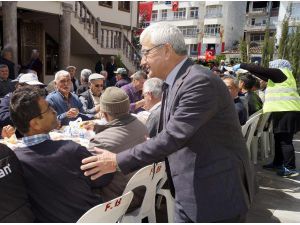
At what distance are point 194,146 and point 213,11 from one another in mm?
49582

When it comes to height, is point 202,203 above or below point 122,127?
below

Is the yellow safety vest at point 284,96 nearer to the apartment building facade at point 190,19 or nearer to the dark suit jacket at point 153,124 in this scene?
the dark suit jacket at point 153,124

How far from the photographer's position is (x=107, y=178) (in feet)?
7.93

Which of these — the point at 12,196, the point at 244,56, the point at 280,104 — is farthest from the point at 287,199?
the point at 244,56

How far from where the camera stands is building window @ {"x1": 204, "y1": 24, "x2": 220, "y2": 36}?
155 feet

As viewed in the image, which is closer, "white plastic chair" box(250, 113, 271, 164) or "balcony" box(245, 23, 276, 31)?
"white plastic chair" box(250, 113, 271, 164)

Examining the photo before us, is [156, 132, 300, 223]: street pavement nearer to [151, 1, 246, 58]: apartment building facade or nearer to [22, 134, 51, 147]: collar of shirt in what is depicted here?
[22, 134, 51, 147]: collar of shirt

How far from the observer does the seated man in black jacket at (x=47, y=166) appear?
1913 mm

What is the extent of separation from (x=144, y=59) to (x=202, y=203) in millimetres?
851

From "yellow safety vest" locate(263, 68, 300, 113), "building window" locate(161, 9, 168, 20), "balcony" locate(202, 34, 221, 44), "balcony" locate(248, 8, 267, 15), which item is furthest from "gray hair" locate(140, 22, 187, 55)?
"balcony" locate(248, 8, 267, 15)

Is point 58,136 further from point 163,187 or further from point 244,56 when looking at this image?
point 244,56

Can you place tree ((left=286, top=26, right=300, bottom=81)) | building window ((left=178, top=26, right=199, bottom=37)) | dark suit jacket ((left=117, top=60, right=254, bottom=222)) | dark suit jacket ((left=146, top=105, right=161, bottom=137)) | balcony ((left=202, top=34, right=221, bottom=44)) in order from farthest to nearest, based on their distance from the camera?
1. building window ((left=178, top=26, right=199, bottom=37))
2. balcony ((left=202, top=34, right=221, bottom=44))
3. tree ((left=286, top=26, right=300, bottom=81))
4. dark suit jacket ((left=146, top=105, right=161, bottom=137))
5. dark suit jacket ((left=117, top=60, right=254, bottom=222))

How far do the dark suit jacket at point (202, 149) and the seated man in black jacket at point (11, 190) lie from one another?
557mm

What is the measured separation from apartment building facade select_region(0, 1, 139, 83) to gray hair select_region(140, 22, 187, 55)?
8.78 metres
